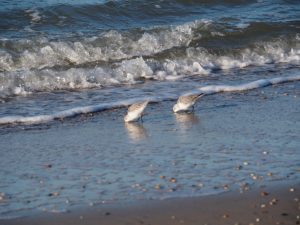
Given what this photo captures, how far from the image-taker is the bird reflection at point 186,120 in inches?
321

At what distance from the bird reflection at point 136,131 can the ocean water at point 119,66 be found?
3cm

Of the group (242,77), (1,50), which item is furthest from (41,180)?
(1,50)

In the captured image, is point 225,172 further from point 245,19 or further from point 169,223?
point 245,19

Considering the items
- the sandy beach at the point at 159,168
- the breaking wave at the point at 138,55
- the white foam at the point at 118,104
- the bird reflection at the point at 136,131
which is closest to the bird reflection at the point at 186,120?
the sandy beach at the point at 159,168

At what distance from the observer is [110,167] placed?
664cm

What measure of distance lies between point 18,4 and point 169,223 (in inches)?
408

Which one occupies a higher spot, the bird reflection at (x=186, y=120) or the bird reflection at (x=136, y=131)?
the bird reflection at (x=136, y=131)

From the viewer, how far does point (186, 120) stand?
8469mm

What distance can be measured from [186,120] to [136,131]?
25.8 inches

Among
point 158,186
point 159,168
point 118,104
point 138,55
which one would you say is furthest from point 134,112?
point 138,55

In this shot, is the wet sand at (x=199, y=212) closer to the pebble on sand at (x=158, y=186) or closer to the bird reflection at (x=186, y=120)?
the pebble on sand at (x=158, y=186)

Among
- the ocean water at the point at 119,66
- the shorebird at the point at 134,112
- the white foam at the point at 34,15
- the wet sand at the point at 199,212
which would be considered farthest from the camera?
the white foam at the point at 34,15

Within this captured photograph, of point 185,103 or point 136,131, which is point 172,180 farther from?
point 185,103

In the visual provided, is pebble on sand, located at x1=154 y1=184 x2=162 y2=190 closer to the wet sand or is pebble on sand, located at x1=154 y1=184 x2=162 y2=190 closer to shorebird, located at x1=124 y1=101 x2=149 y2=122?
the wet sand
